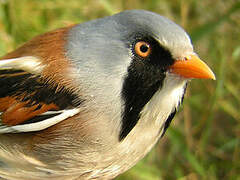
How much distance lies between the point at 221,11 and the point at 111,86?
7.64 ft

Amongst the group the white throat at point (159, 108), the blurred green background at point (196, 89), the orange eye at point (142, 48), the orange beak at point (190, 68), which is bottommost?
the white throat at point (159, 108)

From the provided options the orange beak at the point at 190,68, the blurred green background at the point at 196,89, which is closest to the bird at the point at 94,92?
the orange beak at the point at 190,68

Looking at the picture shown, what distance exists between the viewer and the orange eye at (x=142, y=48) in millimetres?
1967

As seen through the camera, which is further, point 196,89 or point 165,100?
point 196,89

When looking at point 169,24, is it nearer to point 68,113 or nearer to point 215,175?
point 68,113

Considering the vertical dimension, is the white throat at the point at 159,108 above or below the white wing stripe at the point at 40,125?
below

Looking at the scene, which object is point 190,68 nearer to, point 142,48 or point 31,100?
point 142,48

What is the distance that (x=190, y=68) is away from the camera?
200 centimetres

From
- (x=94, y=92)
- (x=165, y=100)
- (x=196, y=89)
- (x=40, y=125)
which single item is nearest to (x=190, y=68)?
(x=165, y=100)

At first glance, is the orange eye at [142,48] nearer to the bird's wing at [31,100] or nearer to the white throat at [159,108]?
the white throat at [159,108]

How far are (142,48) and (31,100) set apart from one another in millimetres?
585

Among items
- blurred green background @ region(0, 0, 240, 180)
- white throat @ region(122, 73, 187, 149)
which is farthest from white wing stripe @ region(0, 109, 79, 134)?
blurred green background @ region(0, 0, 240, 180)

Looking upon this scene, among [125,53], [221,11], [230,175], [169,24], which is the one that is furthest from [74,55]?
[221,11]

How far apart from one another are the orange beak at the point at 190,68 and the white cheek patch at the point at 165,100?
4cm
